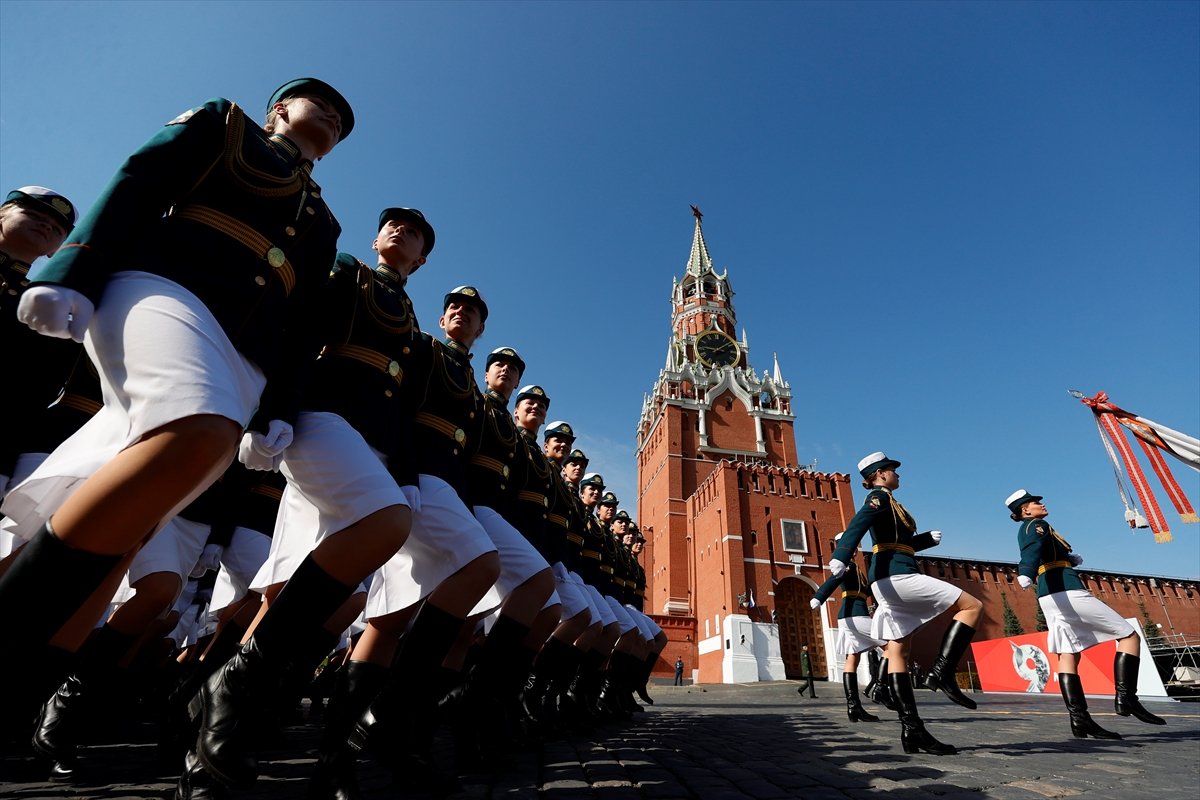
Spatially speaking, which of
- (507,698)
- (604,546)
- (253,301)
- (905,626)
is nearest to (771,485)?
(604,546)

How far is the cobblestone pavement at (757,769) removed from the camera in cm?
277

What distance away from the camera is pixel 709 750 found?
454cm

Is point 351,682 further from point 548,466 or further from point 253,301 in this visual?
point 548,466

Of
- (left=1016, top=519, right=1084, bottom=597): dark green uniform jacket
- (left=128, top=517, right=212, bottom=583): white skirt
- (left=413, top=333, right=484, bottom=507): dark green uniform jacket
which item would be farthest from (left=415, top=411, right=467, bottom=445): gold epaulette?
(left=1016, top=519, right=1084, bottom=597): dark green uniform jacket

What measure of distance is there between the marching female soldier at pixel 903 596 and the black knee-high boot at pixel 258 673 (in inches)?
166

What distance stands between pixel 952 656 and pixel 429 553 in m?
4.62

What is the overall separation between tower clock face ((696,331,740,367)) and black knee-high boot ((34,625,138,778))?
168ft

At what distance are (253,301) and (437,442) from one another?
143 cm

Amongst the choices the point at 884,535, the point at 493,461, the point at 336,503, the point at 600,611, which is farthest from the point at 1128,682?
the point at 336,503

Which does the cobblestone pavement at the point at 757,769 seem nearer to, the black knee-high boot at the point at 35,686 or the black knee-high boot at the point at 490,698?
the black knee-high boot at the point at 490,698

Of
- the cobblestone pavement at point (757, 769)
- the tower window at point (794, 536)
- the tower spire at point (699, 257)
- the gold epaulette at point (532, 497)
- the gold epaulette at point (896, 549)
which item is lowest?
the cobblestone pavement at point (757, 769)

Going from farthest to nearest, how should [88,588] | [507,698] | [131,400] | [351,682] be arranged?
1. [507,698]
2. [351,682]
3. [131,400]
4. [88,588]

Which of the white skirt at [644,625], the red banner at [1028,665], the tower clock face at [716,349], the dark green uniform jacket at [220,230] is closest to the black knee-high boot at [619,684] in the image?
the white skirt at [644,625]

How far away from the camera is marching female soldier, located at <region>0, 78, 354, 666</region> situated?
153cm
